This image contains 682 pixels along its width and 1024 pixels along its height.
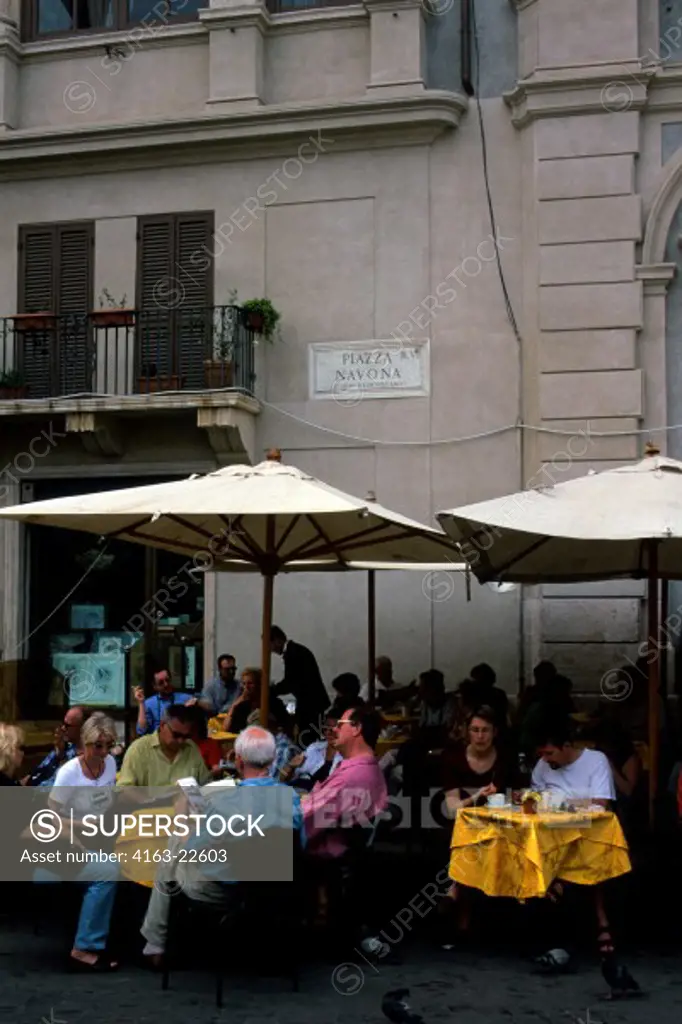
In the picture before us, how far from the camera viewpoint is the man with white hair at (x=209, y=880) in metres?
6.49

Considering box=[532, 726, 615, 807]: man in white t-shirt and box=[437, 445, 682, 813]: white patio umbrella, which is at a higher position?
box=[437, 445, 682, 813]: white patio umbrella

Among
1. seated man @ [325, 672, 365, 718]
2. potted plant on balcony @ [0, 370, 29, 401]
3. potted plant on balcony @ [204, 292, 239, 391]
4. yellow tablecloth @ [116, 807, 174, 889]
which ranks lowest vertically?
yellow tablecloth @ [116, 807, 174, 889]

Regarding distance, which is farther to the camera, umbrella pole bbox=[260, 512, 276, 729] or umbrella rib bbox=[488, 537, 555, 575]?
umbrella rib bbox=[488, 537, 555, 575]

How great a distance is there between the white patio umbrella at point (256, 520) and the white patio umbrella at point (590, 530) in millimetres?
447

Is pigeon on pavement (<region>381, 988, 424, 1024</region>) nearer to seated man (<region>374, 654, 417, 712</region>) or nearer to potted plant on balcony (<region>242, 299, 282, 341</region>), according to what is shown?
seated man (<region>374, 654, 417, 712</region>)

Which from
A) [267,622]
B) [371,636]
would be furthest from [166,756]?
[371,636]

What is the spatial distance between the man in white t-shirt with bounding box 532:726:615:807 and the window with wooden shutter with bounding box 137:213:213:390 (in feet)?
25.0

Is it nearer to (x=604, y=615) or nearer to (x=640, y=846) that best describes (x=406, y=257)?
(x=604, y=615)

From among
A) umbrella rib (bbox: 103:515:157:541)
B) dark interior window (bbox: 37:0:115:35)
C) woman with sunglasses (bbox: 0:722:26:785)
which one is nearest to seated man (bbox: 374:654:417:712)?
umbrella rib (bbox: 103:515:157:541)

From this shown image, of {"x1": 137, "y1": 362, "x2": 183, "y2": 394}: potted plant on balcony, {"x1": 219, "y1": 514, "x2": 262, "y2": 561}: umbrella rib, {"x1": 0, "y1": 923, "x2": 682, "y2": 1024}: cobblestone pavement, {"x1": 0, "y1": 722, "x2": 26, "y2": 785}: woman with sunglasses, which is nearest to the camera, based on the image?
{"x1": 0, "y1": 923, "x2": 682, "y2": 1024}: cobblestone pavement

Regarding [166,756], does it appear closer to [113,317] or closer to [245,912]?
[245,912]

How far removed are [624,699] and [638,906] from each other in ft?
14.9

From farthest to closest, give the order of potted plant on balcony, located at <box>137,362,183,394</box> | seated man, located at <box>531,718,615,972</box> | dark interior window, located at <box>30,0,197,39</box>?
dark interior window, located at <box>30,0,197,39</box> → potted plant on balcony, located at <box>137,362,183,394</box> → seated man, located at <box>531,718,615,972</box>

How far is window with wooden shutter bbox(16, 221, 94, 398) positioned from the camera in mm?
14344
